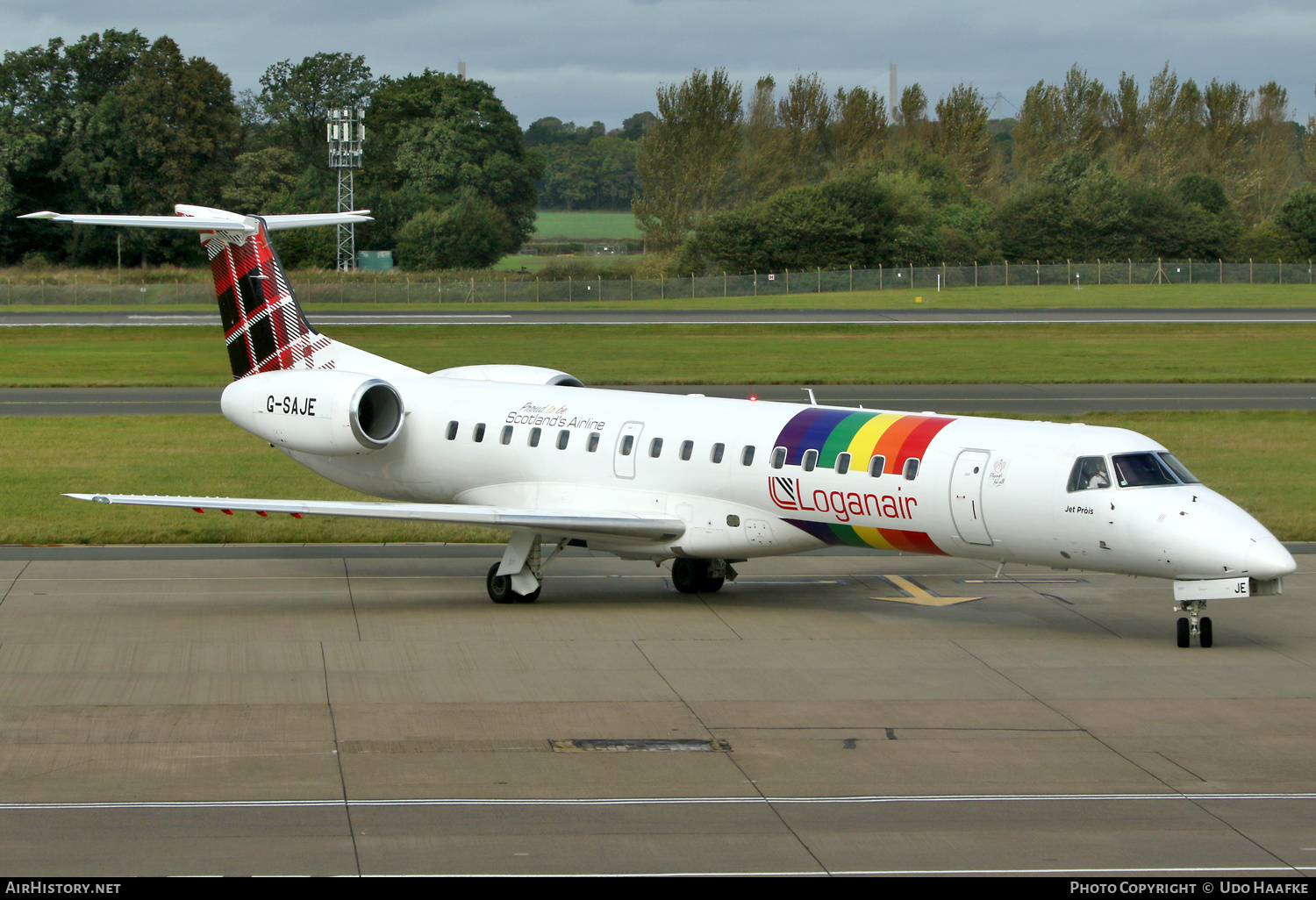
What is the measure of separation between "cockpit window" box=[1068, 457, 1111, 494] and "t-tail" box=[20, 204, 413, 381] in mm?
12505

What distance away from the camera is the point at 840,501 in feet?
65.5

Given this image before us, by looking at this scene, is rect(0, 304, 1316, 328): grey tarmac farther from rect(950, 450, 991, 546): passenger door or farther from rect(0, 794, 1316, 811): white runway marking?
rect(0, 794, 1316, 811): white runway marking

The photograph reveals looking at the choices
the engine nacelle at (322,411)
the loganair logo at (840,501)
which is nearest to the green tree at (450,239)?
the engine nacelle at (322,411)

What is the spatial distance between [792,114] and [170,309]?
262 ft

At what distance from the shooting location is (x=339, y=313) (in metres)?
84.8

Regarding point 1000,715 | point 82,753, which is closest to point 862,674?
point 1000,715

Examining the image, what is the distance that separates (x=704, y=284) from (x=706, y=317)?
777 inches

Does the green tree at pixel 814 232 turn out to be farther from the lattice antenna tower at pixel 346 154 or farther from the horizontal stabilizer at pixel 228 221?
the horizontal stabilizer at pixel 228 221

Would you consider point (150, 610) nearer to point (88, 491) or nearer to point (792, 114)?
point (88, 491)

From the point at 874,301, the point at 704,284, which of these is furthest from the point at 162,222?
the point at 704,284

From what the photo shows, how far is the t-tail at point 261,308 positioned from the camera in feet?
85.1

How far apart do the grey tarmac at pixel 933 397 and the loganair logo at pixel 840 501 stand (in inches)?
909

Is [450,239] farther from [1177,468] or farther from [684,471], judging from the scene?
[1177,468]
